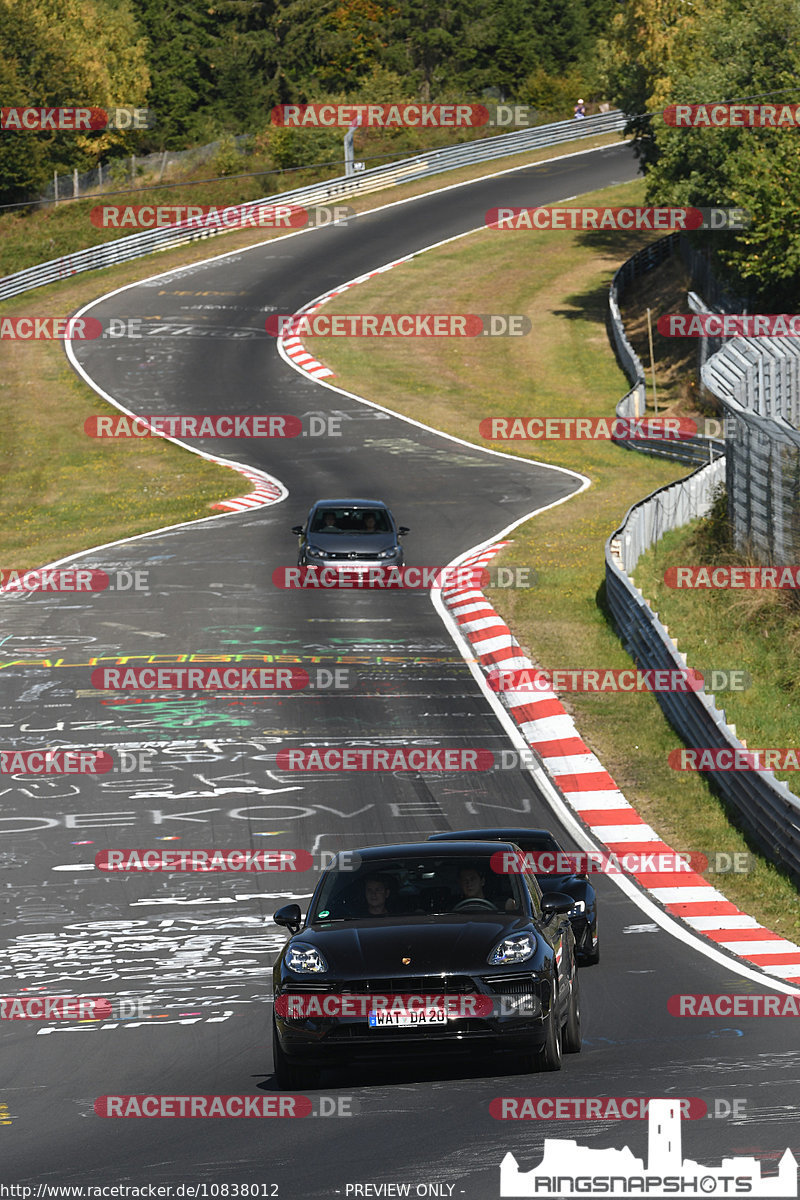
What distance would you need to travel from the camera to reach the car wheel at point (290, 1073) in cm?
969

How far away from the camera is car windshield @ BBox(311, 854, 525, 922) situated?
416 inches

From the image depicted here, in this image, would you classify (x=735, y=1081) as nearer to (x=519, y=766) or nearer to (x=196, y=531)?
(x=519, y=766)

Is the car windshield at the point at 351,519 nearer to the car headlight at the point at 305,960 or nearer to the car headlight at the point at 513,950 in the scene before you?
the car headlight at the point at 305,960

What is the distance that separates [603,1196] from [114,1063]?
4.43 metres

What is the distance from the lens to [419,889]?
35.1 ft

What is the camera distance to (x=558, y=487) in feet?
138
